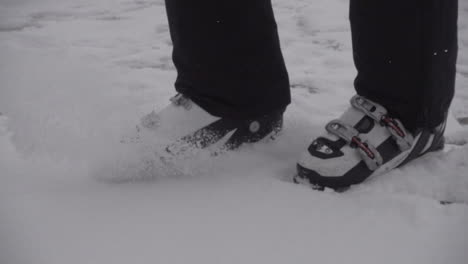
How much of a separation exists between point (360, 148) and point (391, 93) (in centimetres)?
12

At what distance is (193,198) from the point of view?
2.54ft

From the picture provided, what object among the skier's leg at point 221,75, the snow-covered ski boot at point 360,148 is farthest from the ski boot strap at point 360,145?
the skier's leg at point 221,75

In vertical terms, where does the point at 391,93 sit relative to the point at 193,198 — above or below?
above

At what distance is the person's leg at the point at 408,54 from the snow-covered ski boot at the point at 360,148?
0.09 feet

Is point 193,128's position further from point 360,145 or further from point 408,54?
point 408,54

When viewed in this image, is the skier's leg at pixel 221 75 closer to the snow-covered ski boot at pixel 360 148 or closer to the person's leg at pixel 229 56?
the person's leg at pixel 229 56

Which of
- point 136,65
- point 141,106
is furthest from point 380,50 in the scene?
point 136,65

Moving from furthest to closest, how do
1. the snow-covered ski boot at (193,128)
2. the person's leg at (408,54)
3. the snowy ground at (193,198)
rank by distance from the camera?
the snow-covered ski boot at (193,128), the person's leg at (408,54), the snowy ground at (193,198)

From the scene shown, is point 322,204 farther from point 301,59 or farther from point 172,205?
point 301,59

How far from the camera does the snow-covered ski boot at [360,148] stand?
2.67 ft

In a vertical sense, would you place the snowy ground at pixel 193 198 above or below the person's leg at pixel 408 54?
below

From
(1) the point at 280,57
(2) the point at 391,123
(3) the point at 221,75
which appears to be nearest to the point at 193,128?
(3) the point at 221,75

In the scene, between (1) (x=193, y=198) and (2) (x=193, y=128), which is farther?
(2) (x=193, y=128)

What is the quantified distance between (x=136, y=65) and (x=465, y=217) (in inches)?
49.5
